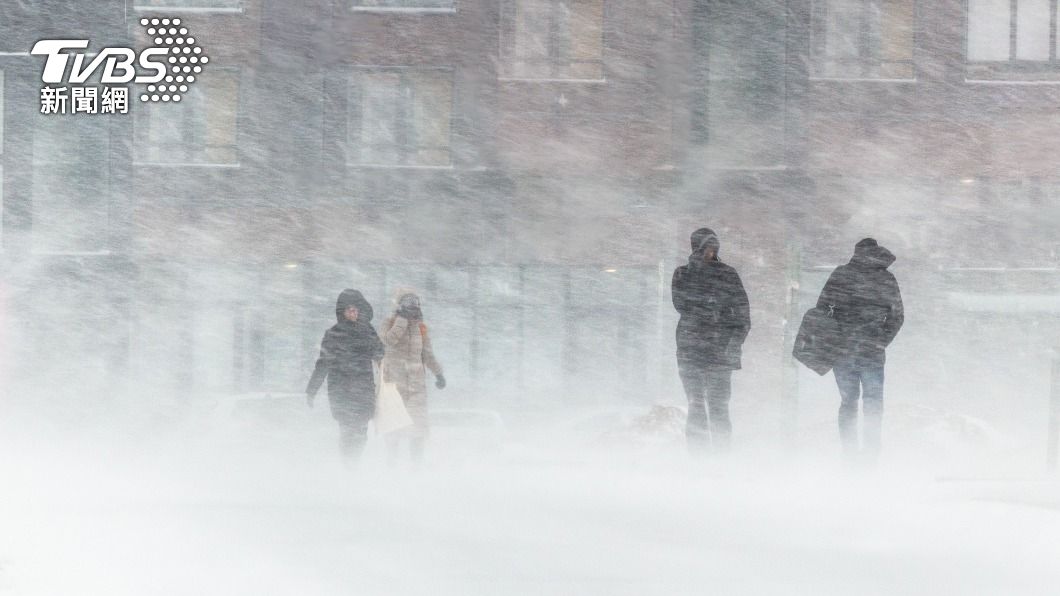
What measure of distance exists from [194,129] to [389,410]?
1873cm

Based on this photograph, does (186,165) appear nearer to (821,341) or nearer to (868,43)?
(868,43)

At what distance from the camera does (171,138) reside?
31.0 meters

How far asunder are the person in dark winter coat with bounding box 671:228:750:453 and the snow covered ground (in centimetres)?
52

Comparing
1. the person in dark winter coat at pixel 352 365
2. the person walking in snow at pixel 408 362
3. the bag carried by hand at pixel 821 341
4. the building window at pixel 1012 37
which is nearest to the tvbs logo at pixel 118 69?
the building window at pixel 1012 37

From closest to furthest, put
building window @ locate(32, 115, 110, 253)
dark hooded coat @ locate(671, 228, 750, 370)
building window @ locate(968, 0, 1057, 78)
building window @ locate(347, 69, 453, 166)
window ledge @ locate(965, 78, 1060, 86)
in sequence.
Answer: dark hooded coat @ locate(671, 228, 750, 370) → window ledge @ locate(965, 78, 1060, 86) → building window @ locate(968, 0, 1057, 78) → building window @ locate(347, 69, 453, 166) → building window @ locate(32, 115, 110, 253)

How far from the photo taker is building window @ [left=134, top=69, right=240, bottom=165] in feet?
102

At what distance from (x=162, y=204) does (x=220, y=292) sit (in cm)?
198

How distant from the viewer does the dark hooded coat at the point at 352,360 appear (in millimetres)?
13109

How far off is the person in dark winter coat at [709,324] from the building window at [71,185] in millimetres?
21914

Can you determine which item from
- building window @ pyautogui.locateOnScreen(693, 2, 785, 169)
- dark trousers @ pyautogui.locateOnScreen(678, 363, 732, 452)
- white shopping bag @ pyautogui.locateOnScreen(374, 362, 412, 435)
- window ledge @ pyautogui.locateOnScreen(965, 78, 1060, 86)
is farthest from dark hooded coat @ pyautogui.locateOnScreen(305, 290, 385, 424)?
window ledge @ pyautogui.locateOnScreen(965, 78, 1060, 86)

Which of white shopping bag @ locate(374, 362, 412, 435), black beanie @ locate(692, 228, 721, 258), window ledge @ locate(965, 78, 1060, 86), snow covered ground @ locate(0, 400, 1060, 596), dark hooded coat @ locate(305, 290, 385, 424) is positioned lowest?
snow covered ground @ locate(0, 400, 1060, 596)

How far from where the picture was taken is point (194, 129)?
31062mm

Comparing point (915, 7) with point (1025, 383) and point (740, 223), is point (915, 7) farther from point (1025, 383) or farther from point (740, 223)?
point (1025, 383)

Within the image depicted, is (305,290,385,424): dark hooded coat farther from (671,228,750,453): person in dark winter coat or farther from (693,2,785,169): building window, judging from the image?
(693,2,785,169): building window
